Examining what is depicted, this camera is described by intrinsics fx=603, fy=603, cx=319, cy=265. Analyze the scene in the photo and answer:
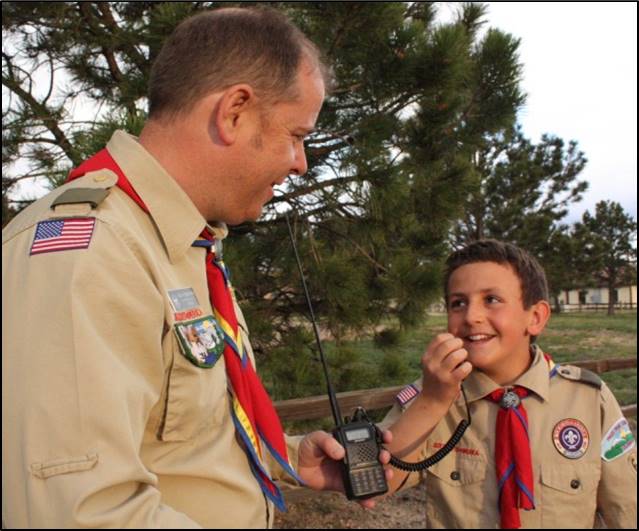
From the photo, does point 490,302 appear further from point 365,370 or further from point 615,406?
point 365,370

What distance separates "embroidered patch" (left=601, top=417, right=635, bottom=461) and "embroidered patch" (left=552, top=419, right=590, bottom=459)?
0.19 ft

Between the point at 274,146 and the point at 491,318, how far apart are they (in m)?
1.01

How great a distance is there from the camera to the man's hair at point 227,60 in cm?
128

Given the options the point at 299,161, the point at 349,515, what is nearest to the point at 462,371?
the point at 299,161

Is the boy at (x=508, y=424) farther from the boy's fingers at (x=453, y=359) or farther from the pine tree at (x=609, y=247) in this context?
the pine tree at (x=609, y=247)

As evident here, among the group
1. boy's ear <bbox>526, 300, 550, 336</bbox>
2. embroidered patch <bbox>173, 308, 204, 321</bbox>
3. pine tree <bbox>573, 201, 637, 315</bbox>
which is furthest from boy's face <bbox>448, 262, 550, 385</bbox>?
pine tree <bbox>573, 201, 637, 315</bbox>

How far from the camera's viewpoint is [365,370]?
439cm

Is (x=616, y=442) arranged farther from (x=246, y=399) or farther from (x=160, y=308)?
(x=160, y=308)

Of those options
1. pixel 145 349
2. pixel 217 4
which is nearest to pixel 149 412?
pixel 145 349

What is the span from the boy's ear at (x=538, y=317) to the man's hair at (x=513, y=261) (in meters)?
0.02

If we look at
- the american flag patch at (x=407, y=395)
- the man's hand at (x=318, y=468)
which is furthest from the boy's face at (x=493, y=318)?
the man's hand at (x=318, y=468)

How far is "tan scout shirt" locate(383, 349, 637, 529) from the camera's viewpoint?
73.9 inches

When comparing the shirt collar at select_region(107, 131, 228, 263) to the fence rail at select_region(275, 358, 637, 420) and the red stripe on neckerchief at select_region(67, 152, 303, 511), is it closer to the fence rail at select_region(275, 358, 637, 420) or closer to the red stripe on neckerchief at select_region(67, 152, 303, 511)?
the red stripe on neckerchief at select_region(67, 152, 303, 511)

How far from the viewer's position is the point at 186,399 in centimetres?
104
